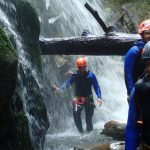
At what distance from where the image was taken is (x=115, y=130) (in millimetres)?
11805

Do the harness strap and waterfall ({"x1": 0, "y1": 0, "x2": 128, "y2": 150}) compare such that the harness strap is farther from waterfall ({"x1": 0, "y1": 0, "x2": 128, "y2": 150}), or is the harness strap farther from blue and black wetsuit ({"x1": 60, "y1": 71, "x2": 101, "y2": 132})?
waterfall ({"x1": 0, "y1": 0, "x2": 128, "y2": 150})

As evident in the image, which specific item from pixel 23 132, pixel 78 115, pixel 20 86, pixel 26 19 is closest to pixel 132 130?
pixel 23 132

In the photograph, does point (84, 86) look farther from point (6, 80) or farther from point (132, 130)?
point (132, 130)

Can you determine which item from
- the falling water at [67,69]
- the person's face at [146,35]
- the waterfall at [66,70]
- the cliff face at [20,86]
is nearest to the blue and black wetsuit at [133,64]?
the person's face at [146,35]

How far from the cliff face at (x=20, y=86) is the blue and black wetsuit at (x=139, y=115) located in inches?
96.5

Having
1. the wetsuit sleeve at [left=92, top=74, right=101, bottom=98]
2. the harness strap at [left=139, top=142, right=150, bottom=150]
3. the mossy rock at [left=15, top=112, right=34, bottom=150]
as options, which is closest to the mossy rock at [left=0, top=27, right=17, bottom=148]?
the mossy rock at [left=15, top=112, right=34, bottom=150]

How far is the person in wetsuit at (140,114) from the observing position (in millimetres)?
4195

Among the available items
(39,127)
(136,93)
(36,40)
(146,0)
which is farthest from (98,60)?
(136,93)

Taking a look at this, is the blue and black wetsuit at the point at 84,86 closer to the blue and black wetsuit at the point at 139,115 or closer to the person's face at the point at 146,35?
the person's face at the point at 146,35

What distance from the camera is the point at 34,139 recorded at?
8758 millimetres

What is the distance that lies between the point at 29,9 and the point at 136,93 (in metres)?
6.66

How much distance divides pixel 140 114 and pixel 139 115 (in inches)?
2.7

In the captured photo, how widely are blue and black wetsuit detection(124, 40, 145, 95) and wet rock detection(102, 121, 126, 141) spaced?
4.69 m

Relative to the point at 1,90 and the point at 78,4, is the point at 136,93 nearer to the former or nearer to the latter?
the point at 1,90
